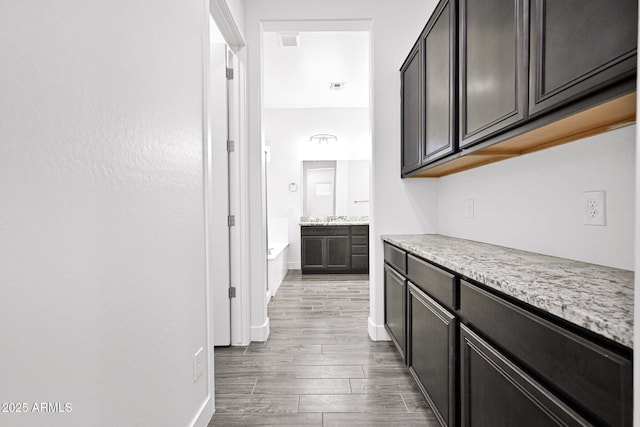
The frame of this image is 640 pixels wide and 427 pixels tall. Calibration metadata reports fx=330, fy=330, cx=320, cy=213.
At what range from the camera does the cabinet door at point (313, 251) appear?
5.43 meters

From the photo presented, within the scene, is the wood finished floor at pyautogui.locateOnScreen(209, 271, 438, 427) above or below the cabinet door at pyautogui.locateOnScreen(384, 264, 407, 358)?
below

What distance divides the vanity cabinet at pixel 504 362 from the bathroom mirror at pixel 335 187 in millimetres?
4090

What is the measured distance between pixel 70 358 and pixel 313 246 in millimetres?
4658

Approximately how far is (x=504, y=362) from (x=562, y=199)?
2.56ft

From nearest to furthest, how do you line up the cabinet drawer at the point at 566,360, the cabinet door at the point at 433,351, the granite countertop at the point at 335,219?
1. the cabinet drawer at the point at 566,360
2. the cabinet door at the point at 433,351
3. the granite countertop at the point at 335,219

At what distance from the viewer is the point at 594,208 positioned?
3.96 feet

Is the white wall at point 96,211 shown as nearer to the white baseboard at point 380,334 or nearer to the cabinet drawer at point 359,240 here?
the white baseboard at point 380,334

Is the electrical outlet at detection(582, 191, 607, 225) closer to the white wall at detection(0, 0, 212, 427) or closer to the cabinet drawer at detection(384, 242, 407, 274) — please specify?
the cabinet drawer at detection(384, 242, 407, 274)

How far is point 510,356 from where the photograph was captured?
0.96 m

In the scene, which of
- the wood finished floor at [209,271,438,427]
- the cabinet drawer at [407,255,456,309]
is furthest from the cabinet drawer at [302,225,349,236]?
the cabinet drawer at [407,255,456,309]

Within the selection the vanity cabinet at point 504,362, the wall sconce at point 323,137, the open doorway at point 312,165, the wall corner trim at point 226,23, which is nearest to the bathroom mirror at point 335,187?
the open doorway at point 312,165

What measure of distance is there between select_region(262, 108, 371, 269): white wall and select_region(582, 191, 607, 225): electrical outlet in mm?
4637

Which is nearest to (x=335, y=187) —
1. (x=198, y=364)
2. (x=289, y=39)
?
(x=289, y=39)

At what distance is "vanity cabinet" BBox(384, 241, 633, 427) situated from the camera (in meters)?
0.66
